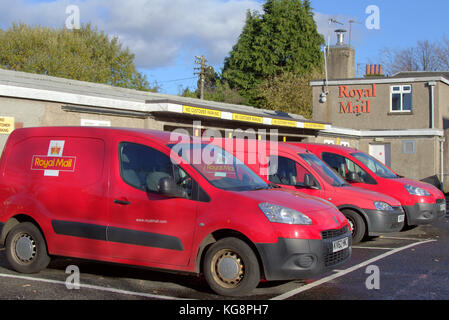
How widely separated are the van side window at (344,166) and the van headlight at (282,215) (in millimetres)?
5921

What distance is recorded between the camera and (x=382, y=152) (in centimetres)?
2858

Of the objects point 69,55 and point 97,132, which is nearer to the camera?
point 97,132

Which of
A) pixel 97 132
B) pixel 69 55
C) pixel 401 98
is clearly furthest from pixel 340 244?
pixel 69 55

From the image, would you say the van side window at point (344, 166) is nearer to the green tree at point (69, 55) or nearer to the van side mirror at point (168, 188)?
A: the van side mirror at point (168, 188)

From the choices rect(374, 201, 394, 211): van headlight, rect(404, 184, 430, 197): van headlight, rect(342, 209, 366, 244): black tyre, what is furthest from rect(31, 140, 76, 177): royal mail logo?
rect(404, 184, 430, 197): van headlight

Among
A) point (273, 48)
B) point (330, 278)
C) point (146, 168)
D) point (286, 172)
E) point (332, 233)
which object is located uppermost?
point (273, 48)

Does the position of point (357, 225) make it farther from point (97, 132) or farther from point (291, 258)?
point (97, 132)

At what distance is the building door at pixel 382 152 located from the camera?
28344 millimetres

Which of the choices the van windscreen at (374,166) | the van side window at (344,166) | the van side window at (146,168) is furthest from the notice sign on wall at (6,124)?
the van windscreen at (374,166)

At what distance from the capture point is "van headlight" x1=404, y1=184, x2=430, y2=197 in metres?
11.6

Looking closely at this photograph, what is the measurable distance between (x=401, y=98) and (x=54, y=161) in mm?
25730

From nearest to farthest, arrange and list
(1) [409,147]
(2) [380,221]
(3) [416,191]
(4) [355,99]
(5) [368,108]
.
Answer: (2) [380,221] < (3) [416,191] < (1) [409,147] < (5) [368,108] < (4) [355,99]

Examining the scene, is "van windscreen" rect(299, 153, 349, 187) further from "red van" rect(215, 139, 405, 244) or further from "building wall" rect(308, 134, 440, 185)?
"building wall" rect(308, 134, 440, 185)

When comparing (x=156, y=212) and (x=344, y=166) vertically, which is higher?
(x=344, y=166)
